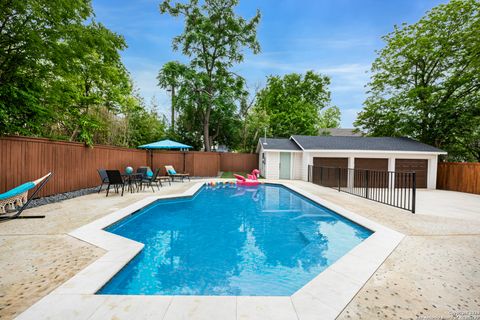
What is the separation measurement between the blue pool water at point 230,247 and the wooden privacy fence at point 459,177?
10808 millimetres

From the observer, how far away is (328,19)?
46.8 ft

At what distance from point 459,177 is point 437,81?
9.78m

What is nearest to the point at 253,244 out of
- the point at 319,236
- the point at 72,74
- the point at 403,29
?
the point at 319,236

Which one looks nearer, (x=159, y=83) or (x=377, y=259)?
(x=377, y=259)

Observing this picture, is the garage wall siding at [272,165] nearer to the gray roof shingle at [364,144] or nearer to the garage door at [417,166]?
the gray roof shingle at [364,144]

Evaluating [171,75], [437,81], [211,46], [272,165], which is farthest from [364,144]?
[171,75]

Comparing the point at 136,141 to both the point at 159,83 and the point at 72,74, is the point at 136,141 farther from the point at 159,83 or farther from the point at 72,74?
the point at 72,74

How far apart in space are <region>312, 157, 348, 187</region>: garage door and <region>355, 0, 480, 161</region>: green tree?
29.6 ft

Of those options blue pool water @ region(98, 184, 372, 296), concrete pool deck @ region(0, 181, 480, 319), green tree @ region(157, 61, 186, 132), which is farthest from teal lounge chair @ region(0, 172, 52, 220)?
green tree @ region(157, 61, 186, 132)

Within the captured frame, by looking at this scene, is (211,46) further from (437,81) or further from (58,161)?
(437,81)

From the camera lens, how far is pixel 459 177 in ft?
40.9

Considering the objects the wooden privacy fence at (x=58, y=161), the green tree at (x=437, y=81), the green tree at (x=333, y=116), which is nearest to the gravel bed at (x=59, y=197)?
the wooden privacy fence at (x=58, y=161)

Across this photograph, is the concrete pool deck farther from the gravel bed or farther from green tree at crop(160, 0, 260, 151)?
green tree at crop(160, 0, 260, 151)

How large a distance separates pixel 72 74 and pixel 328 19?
1518 cm
